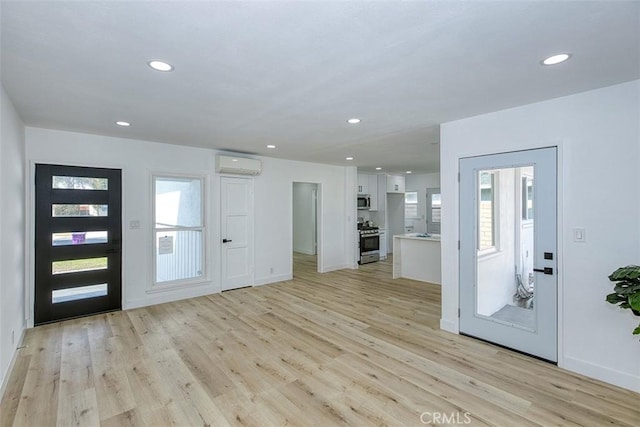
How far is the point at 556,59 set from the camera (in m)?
2.11

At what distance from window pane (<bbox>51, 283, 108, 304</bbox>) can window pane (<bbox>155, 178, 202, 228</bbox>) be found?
3.91ft

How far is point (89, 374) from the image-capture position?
108 inches

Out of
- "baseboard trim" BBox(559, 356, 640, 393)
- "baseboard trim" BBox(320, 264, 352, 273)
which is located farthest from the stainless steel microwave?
"baseboard trim" BBox(559, 356, 640, 393)

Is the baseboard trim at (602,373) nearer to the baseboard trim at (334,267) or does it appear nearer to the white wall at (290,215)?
the white wall at (290,215)

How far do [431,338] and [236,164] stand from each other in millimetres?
4167

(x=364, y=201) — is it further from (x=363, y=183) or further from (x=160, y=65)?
(x=160, y=65)

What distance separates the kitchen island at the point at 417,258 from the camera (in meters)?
5.98

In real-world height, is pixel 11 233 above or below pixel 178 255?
above

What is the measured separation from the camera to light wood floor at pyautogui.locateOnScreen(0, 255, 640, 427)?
218 centimetres

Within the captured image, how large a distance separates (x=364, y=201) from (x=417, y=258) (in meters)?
2.92

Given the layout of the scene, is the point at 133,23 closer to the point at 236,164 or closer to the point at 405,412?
the point at 405,412

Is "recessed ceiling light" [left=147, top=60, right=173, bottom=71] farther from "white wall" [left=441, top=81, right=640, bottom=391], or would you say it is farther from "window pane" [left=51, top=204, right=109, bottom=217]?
"white wall" [left=441, top=81, right=640, bottom=391]

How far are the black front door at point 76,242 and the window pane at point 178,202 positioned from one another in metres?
0.58

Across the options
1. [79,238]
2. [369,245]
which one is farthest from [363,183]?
[79,238]
